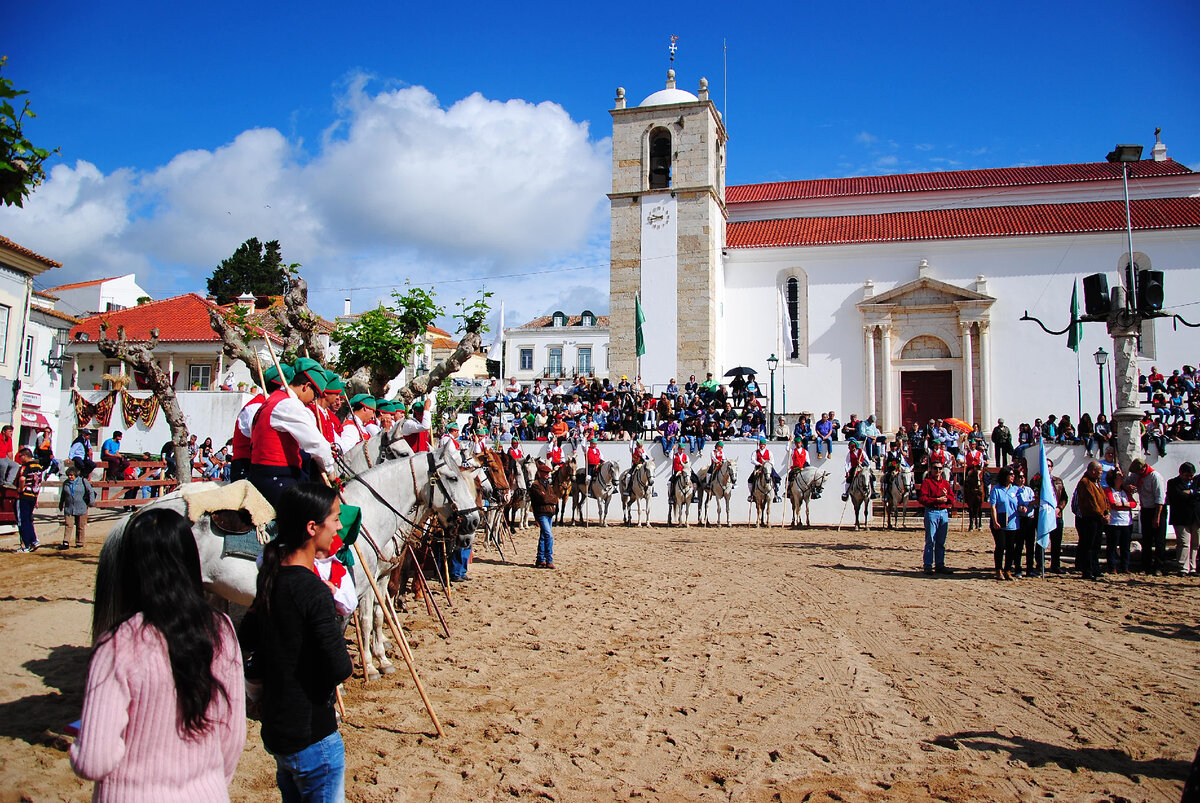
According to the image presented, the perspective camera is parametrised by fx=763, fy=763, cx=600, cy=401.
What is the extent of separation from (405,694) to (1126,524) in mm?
12105

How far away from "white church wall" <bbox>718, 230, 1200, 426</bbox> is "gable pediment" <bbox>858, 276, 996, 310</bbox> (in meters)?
0.87

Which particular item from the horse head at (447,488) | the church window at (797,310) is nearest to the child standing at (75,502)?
the horse head at (447,488)

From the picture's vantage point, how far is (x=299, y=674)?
9.53ft

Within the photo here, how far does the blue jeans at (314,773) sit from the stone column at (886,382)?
3128cm

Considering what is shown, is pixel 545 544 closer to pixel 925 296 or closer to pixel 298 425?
pixel 298 425

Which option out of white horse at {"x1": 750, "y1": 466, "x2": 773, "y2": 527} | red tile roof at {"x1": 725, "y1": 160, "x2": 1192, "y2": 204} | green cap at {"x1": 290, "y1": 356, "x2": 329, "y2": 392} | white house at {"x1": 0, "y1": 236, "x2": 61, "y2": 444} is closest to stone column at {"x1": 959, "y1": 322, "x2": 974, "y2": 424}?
red tile roof at {"x1": 725, "y1": 160, "x2": 1192, "y2": 204}

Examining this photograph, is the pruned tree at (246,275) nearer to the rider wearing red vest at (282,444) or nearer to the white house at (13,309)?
the white house at (13,309)

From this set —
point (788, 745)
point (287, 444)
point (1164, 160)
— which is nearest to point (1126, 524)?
point (788, 745)

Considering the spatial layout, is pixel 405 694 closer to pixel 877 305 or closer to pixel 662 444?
pixel 662 444

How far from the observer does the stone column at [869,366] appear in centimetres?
3191

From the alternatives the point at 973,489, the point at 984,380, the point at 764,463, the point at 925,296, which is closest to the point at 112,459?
the point at 764,463

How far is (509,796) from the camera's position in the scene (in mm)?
4484

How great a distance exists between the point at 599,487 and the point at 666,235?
14.6 m

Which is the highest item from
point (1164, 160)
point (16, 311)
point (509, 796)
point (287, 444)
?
point (1164, 160)
